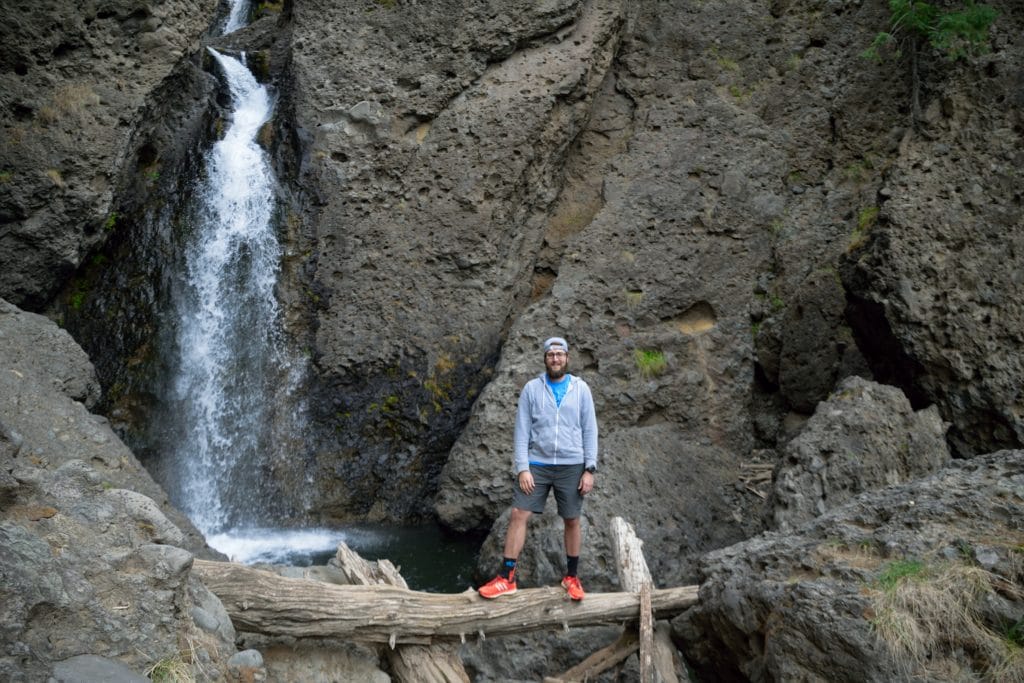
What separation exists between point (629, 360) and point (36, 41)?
25.9ft

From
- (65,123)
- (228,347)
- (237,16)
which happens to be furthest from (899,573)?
(237,16)

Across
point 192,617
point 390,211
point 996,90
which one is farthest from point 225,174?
point 996,90

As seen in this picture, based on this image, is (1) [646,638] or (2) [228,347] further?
(2) [228,347]

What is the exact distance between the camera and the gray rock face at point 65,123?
29.2 feet

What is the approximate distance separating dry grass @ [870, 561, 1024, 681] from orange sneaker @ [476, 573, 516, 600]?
2.32 metres

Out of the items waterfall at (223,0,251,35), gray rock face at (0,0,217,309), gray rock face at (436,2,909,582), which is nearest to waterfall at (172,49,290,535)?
gray rock face at (0,0,217,309)

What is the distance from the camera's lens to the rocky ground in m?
7.80

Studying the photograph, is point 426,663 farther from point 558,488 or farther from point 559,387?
point 559,387

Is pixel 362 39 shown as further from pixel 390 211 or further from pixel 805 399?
pixel 805 399

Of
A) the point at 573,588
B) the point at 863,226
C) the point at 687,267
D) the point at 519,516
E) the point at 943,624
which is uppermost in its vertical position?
A: the point at 863,226

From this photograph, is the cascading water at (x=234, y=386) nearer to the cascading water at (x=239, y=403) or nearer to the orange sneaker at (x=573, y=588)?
the cascading water at (x=239, y=403)

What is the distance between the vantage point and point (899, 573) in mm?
4383

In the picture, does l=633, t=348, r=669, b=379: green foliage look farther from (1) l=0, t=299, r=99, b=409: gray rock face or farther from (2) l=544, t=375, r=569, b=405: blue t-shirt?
(1) l=0, t=299, r=99, b=409: gray rock face

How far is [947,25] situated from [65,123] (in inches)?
406
